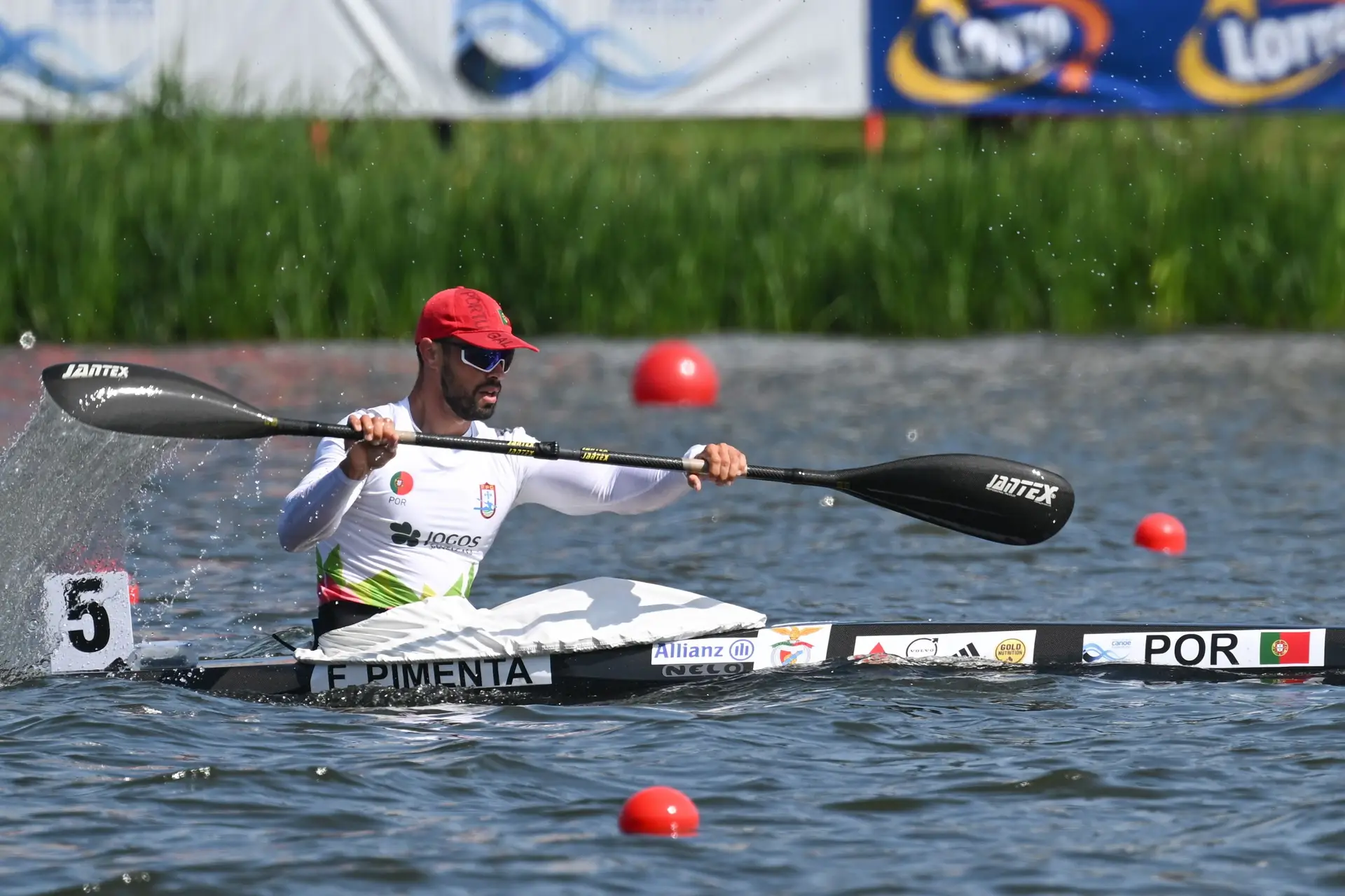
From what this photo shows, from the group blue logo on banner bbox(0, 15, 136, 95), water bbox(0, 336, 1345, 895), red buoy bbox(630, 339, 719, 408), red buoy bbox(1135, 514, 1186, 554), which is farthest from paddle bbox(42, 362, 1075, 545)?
blue logo on banner bbox(0, 15, 136, 95)

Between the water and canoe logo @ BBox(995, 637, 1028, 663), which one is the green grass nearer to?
the water

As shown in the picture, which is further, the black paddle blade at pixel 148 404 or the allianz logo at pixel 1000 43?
the allianz logo at pixel 1000 43

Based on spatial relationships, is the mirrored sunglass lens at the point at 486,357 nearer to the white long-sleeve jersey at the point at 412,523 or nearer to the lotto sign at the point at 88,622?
the white long-sleeve jersey at the point at 412,523

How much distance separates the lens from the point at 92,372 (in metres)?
7.15

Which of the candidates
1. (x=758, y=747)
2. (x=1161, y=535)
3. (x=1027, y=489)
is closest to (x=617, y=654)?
(x=758, y=747)

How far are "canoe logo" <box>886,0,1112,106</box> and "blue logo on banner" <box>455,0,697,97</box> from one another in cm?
177

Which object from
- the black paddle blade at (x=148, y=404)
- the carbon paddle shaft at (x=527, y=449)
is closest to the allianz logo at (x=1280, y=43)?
the carbon paddle shaft at (x=527, y=449)

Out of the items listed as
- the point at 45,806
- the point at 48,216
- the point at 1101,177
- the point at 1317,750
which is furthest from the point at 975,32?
the point at 45,806

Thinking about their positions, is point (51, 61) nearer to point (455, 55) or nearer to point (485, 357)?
point (455, 55)

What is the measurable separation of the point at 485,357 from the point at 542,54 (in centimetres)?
1007

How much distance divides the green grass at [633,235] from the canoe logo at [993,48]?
768mm

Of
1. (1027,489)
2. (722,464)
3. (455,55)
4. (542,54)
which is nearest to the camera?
(722,464)

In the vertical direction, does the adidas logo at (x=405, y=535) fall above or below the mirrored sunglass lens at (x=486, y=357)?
below

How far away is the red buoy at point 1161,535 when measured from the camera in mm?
10141
